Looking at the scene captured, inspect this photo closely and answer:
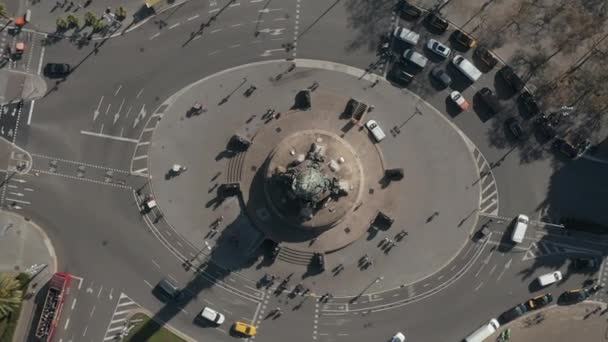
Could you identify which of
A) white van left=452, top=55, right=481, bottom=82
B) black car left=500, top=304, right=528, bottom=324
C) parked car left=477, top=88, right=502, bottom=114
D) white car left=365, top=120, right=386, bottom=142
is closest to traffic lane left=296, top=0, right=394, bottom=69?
white car left=365, top=120, right=386, bottom=142

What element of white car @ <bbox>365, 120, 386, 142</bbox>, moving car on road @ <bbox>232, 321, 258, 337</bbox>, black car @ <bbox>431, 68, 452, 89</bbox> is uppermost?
black car @ <bbox>431, 68, 452, 89</bbox>

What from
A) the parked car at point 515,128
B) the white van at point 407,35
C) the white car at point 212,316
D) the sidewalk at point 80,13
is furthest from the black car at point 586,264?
the sidewalk at point 80,13

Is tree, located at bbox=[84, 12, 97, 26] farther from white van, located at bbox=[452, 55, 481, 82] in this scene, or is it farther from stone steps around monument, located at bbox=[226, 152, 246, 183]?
white van, located at bbox=[452, 55, 481, 82]

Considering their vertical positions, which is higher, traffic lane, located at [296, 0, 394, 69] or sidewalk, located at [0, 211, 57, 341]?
traffic lane, located at [296, 0, 394, 69]

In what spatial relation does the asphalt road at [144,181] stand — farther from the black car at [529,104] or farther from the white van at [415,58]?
the black car at [529,104]

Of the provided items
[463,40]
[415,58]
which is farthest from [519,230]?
[415,58]

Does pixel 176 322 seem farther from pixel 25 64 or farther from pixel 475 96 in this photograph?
pixel 475 96

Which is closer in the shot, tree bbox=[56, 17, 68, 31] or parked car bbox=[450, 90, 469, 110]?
parked car bbox=[450, 90, 469, 110]
